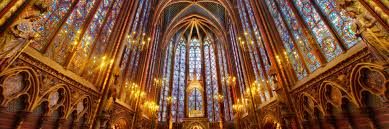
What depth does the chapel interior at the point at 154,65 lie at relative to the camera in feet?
15.6

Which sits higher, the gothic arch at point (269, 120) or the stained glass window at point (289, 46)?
the stained glass window at point (289, 46)

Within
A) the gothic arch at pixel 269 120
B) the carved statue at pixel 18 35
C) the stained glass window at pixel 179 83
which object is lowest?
the gothic arch at pixel 269 120

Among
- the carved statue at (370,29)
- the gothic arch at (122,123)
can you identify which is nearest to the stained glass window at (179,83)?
the gothic arch at (122,123)

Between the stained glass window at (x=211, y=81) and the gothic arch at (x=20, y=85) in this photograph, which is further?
the stained glass window at (x=211, y=81)

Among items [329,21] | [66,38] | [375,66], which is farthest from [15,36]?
[329,21]

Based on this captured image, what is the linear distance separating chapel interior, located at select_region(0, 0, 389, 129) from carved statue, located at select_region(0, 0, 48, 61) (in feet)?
0.07

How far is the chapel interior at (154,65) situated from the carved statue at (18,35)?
2cm

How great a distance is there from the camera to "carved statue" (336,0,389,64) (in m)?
4.16

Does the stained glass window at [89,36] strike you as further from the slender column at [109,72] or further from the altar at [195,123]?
the altar at [195,123]

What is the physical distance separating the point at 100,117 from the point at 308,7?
36.4 ft

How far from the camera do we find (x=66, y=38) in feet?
24.2

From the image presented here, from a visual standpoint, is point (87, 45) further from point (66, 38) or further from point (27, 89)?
point (27, 89)

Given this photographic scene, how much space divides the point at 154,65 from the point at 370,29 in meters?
16.7

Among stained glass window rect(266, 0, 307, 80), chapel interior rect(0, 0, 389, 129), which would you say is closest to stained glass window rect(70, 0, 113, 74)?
chapel interior rect(0, 0, 389, 129)
